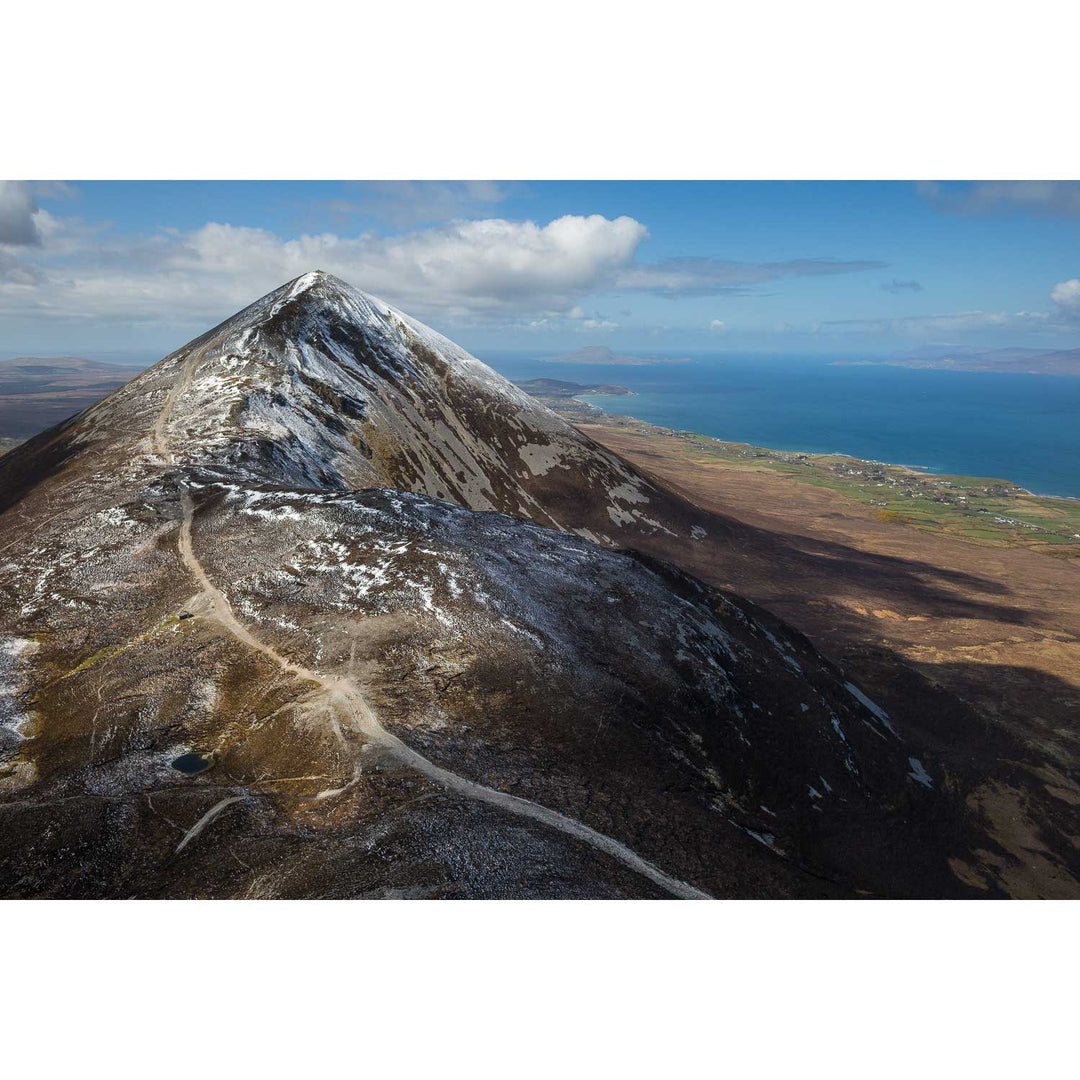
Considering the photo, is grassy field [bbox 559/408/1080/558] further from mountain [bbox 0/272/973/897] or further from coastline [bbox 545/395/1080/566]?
mountain [bbox 0/272/973/897]

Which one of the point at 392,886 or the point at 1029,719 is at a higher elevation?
the point at 392,886

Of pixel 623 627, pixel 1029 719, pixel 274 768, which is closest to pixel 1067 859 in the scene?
pixel 1029 719

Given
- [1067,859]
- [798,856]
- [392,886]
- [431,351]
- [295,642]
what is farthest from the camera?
[431,351]

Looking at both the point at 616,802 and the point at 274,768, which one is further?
the point at 616,802

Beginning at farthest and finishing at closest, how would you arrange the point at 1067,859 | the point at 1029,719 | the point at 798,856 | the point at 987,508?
1. the point at 987,508
2. the point at 1029,719
3. the point at 1067,859
4. the point at 798,856

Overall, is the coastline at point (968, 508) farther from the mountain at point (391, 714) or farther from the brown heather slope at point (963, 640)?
the mountain at point (391, 714)

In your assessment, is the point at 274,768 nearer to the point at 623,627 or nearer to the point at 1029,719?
the point at 623,627

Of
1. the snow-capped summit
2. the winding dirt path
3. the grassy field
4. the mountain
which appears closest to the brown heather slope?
the mountain
